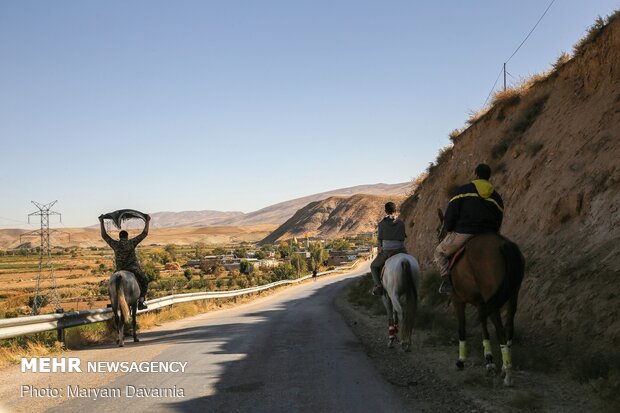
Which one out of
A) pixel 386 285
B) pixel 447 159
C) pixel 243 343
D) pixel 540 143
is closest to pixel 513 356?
pixel 386 285

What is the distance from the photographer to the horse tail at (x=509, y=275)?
713cm

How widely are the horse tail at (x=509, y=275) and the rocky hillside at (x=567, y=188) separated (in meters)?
1.61

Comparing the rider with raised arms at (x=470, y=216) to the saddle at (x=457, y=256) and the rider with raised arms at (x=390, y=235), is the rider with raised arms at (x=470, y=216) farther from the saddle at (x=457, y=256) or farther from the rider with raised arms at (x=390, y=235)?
the rider with raised arms at (x=390, y=235)

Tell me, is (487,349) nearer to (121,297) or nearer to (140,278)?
(121,297)

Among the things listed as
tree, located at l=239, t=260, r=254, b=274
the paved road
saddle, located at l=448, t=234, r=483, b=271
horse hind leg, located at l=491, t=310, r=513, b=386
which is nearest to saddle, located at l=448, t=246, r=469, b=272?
saddle, located at l=448, t=234, r=483, b=271

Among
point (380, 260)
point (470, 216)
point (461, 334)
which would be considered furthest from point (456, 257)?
point (380, 260)

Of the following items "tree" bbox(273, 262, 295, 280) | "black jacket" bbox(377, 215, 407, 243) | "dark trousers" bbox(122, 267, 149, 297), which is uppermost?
"black jacket" bbox(377, 215, 407, 243)

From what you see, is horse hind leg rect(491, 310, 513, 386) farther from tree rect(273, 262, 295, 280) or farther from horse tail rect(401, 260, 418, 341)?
tree rect(273, 262, 295, 280)

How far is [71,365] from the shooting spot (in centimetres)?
924

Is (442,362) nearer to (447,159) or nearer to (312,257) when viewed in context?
(447,159)

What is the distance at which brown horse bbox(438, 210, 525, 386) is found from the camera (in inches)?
281

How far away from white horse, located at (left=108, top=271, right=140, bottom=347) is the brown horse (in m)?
7.77

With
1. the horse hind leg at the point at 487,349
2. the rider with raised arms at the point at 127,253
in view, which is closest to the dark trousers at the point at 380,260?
the horse hind leg at the point at 487,349

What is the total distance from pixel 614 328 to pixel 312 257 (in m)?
97.8
